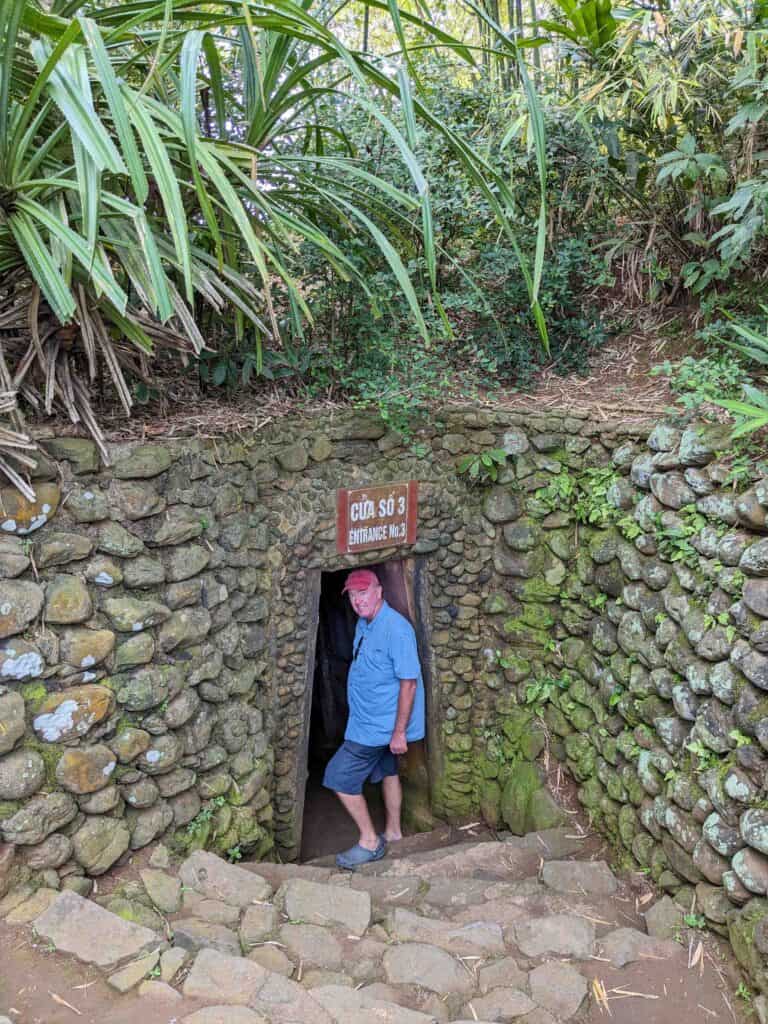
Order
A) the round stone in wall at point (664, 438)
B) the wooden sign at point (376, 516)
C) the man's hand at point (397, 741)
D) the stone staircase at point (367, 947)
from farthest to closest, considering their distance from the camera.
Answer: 1. the man's hand at point (397, 741)
2. the wooden sign at point (376, 516)
3. the round stone in wall at point (664, 438)
4. the stone staircase at point (367, 947)

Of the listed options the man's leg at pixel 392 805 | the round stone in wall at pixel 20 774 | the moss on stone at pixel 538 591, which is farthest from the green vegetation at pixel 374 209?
the man's leg at pixel 392 805

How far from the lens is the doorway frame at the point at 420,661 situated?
3781mm

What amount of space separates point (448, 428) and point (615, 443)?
88 centimetres

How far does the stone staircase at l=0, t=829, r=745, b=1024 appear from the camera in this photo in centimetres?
211

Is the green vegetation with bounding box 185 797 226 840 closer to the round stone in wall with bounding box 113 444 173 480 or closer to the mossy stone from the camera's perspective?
the round stone in wall with bounding box 113 444 173 480

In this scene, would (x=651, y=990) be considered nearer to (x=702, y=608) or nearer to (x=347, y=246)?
(x=702, y=608)

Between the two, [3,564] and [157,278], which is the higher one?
[157,278]

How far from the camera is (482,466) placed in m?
3.97

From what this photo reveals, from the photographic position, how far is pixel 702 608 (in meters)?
2.87

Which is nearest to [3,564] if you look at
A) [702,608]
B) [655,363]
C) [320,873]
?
[320,873]

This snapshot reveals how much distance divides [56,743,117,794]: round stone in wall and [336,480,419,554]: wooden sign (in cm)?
147

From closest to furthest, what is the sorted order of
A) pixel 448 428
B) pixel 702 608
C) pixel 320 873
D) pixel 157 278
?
pixel 157 278
pixel 702 608
pixel 320 873
pixel 448 428

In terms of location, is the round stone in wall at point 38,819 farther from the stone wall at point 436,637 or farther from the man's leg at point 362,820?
the man's leg at point 362,820

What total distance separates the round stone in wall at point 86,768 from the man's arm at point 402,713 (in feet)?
5.36
